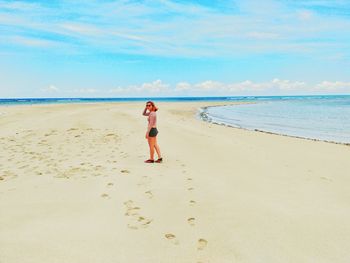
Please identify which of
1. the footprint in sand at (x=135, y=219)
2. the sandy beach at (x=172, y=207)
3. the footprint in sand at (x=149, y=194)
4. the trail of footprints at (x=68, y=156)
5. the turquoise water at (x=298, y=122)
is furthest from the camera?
the turquoise water at (x=298, y=122)

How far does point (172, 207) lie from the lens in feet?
22.2

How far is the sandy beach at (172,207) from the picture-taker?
498 centimetres

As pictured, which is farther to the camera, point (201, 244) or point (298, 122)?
point (298, 122)

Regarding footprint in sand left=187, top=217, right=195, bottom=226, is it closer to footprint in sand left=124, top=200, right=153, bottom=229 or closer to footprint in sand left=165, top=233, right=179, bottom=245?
footprint in sand left=165, top=233, right=179, bottom=245

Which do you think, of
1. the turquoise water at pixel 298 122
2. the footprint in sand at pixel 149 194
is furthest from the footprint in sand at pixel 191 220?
the turquoise water at pixel 298 122

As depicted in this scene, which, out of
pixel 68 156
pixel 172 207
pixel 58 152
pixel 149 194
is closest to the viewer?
pixel 172 207

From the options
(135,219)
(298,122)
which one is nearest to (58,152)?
(135,219)

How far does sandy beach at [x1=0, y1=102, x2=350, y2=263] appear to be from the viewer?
498 cm

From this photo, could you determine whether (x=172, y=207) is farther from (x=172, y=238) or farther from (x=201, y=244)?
(x=201, y=244)

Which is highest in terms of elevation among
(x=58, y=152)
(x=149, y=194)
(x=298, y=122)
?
(x=149, y=194)

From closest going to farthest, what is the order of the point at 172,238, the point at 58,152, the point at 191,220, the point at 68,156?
1. the point at 172,238
2. the point at 191,220
3. the point at 68,156
4. the point at 58,152

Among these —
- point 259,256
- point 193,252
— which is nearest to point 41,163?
point 193,252

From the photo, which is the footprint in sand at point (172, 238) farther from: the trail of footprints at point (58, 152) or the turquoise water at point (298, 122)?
the turquoise water at point (298, 122)

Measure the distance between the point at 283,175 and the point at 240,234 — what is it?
186 inches
